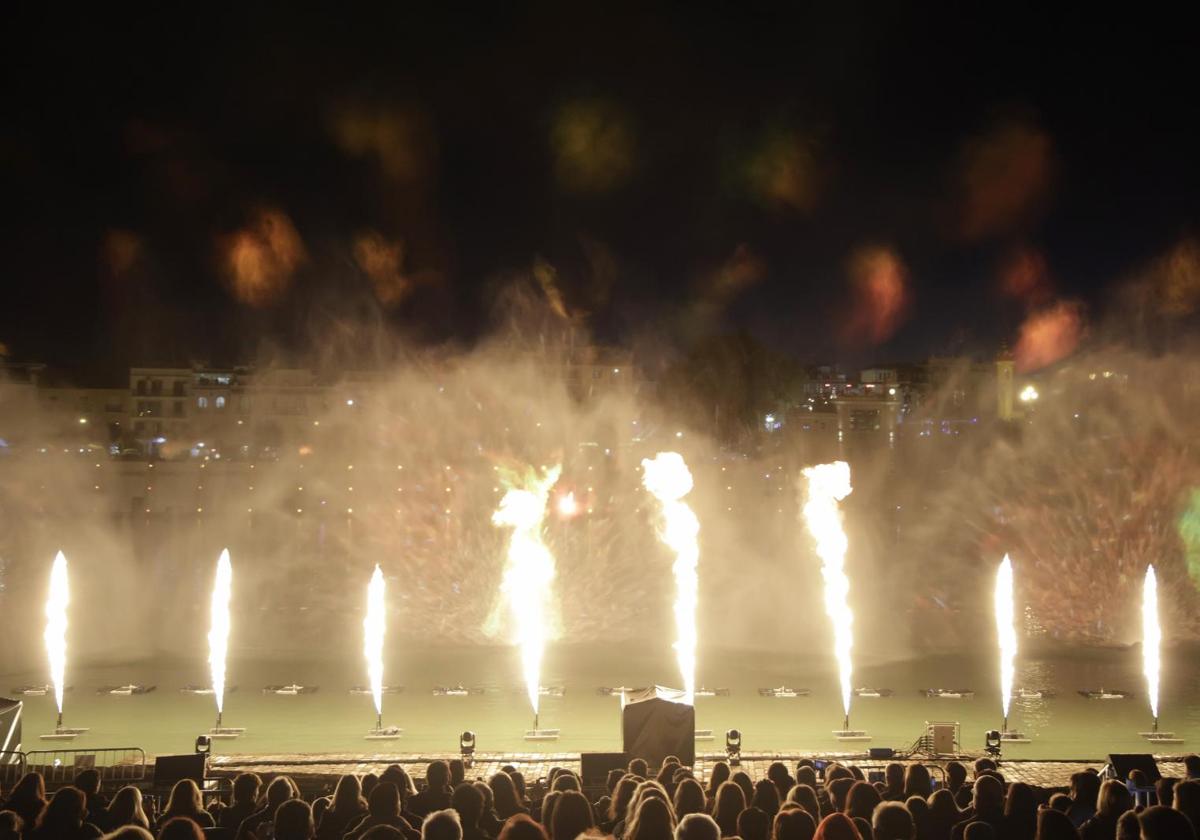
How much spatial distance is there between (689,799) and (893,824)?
4.49ft

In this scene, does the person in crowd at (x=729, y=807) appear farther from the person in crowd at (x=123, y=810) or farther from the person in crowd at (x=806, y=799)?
the person in crowd at (x=123, y=810)

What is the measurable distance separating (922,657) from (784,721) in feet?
33.0

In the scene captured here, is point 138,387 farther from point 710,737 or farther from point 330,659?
point 710,737

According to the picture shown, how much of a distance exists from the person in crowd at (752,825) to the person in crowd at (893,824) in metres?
0.74

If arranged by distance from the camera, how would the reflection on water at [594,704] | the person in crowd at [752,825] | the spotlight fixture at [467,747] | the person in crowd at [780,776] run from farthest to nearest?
1. the reflection on water at [594,704]
2. the spotlight fixture at [467,747]
3. the person in crowd at [780,776]
4. the person in crowd at [752,825]

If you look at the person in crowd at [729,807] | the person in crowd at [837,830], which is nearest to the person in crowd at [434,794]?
the person in crowd at [729,807]

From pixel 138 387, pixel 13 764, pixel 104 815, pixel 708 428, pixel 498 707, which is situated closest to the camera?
pixel 104 815

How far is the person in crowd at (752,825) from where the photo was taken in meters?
6.17

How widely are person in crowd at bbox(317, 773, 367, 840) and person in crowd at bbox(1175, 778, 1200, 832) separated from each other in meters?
5.05

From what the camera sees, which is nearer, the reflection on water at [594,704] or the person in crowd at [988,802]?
the person in crowd at [988,802]

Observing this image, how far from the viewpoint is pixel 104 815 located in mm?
6859

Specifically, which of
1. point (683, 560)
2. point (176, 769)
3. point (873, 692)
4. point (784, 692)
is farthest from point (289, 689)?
point (873, 692)

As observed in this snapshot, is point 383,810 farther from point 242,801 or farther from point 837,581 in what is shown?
point 837,581

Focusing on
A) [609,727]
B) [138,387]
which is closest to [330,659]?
[609,727]
